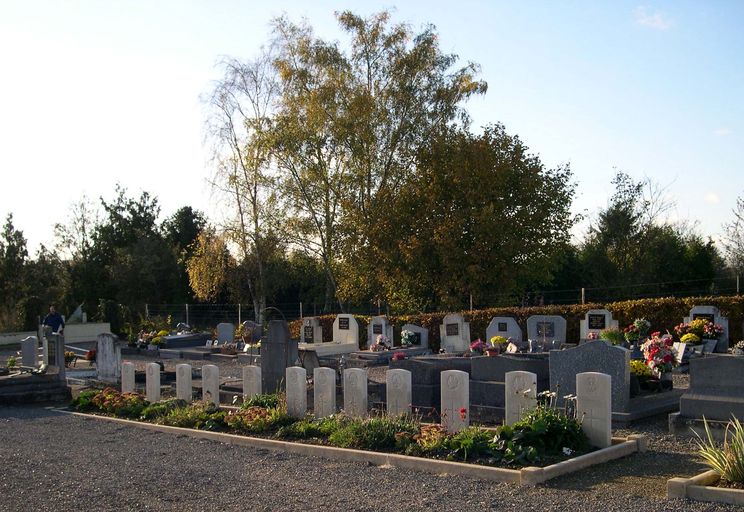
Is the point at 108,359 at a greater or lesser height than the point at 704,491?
greater

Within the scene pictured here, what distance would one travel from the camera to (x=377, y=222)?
31484mm

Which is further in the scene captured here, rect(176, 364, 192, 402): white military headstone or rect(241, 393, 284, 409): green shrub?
rect(176, 364, 192, 402): white military headstone

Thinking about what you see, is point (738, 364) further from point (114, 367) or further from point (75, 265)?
point (75, 265)

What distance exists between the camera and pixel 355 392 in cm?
1245

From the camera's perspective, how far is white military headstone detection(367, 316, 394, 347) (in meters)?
27.2

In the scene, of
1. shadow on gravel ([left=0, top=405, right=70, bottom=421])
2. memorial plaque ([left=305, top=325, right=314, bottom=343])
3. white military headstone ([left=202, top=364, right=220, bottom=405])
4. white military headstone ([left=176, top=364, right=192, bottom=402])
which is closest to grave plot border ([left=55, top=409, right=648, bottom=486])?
white military headstone ([left=202, top=364, right=220, bottom=405])

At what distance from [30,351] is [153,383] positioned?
8.15m

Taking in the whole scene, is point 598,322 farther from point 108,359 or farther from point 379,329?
point 108,359

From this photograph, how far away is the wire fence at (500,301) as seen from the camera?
31594 mm

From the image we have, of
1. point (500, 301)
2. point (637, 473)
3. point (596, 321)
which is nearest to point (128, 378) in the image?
point (637, 473)

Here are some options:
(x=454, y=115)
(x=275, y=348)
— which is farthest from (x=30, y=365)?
(x=454, y=115)

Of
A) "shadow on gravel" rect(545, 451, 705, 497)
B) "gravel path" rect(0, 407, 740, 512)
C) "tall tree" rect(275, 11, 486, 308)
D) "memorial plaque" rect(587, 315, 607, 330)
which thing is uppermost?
"tall tree" rect(275, 11, 486, 308)

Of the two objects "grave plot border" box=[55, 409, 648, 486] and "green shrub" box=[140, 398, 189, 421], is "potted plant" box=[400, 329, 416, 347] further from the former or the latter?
"grave plot border" box=[55, 409, 648, 486]

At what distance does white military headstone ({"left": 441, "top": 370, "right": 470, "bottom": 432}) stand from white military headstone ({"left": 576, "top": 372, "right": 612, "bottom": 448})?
1583mm
